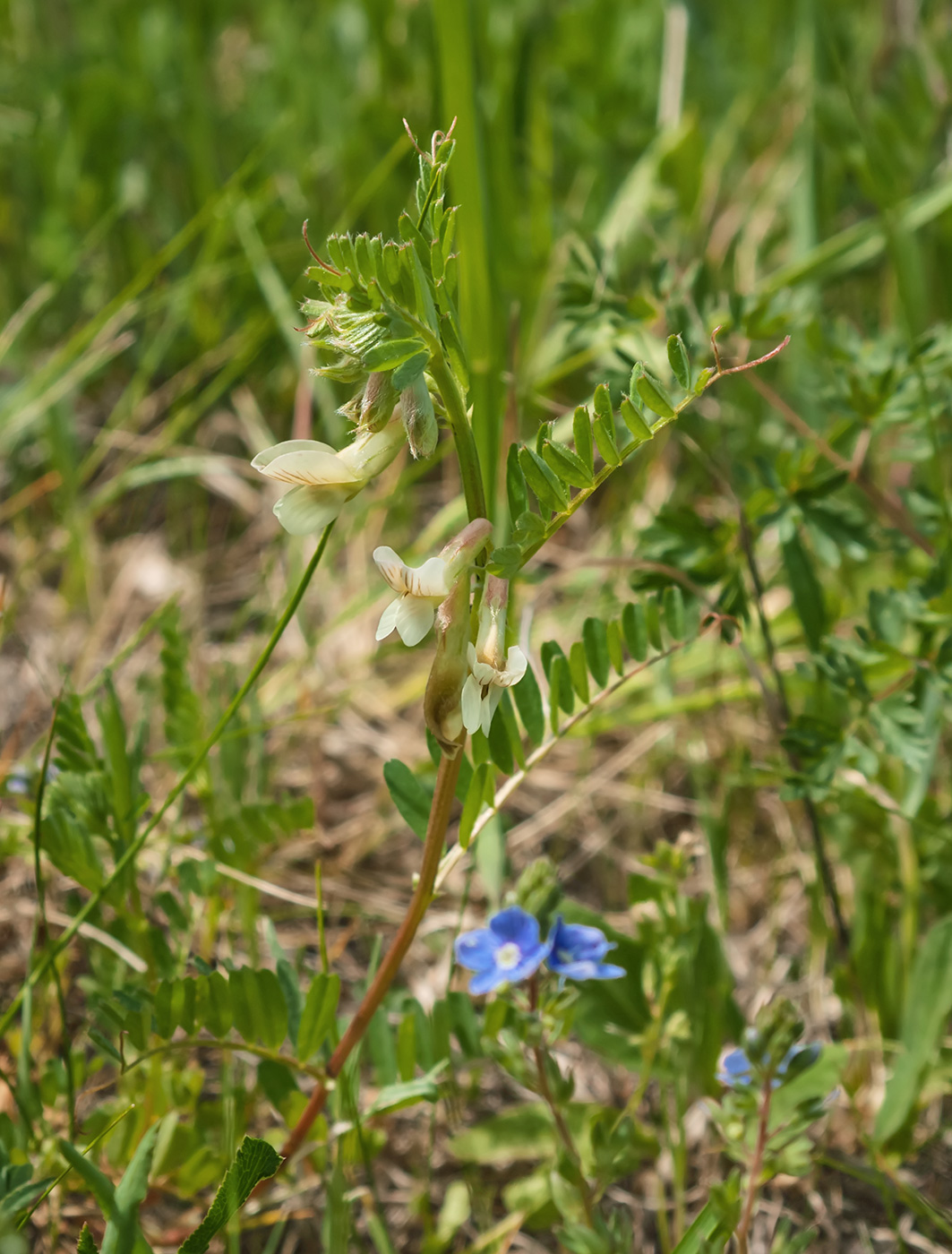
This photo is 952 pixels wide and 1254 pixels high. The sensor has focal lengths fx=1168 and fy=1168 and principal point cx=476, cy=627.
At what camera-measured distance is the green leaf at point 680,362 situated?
3.42 ft

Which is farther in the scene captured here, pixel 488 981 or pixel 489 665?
pixel 488 981

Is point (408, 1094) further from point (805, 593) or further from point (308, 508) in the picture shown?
point (805, 593)

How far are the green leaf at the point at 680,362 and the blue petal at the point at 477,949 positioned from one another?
2.09 feet

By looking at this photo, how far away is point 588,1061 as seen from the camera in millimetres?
1694

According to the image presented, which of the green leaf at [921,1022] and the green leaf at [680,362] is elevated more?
the green leaf at [680,362]

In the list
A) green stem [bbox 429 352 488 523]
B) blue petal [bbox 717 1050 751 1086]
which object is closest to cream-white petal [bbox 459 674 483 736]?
green stem [bbox 429 352 488 523]

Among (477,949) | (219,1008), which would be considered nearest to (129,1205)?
(219,1008)

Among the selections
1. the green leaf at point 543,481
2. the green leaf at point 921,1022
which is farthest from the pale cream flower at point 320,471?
the green leaf at point 921,1022

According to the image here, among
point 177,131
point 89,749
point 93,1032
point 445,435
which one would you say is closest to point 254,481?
point 445,435

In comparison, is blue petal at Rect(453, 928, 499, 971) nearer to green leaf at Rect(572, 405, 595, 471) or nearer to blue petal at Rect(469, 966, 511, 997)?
blue petal at Rect(469, 966, 511, 997)

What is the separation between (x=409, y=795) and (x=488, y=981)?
8.4 inches

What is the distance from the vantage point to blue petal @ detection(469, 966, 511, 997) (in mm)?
1212

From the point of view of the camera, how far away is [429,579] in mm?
965

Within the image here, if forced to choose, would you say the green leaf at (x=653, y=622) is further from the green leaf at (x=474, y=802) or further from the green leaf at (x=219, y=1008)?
the green leaf at (x=219, y=1008)
